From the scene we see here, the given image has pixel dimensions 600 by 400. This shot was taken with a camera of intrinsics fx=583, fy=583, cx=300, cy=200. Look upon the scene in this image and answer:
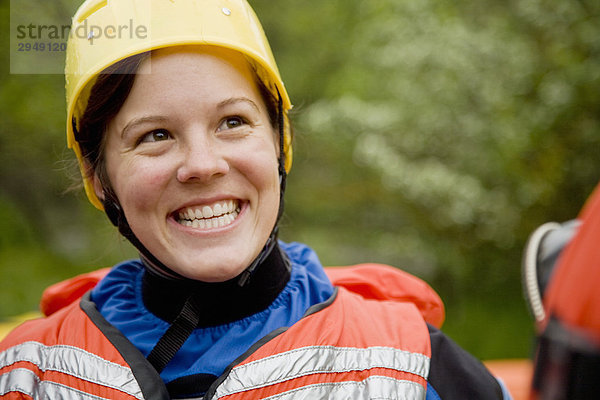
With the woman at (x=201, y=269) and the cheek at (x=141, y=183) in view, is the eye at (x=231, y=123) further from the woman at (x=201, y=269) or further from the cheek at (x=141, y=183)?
the cheek at (x=141, y=183)

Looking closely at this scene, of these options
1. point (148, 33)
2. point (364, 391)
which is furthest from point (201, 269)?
point (148, 33)

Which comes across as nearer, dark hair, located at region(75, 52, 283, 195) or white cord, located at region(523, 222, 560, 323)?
dark hair, located at region(75, 52, 283, 195)

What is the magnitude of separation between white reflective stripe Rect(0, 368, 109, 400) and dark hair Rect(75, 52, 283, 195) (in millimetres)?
557

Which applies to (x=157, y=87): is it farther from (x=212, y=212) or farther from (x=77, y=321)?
(x=77, y=321)

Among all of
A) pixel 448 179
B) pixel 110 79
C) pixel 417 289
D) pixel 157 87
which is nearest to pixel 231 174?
pixel 157 87

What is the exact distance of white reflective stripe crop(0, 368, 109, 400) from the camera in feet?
4.90

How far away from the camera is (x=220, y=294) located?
1.61 m

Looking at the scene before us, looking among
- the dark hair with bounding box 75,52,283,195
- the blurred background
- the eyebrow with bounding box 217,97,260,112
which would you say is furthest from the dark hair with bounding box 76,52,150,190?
the blurred background

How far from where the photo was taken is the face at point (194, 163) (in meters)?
1.51

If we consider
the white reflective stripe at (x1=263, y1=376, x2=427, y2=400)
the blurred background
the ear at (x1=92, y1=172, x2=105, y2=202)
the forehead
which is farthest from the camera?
the blurred background

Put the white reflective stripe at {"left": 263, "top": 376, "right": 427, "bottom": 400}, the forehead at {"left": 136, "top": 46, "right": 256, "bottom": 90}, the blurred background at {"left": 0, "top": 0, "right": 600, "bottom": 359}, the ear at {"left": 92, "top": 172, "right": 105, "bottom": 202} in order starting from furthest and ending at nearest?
the blurred background at {"left": 0, "top": 0, "right": 600, "bottom": 359}, the ear at {"left": 92, "top": 172, "right": 105, "bottom": 202}, the forehead at {"left": 136, "top": 46, "right": 256, "bottom": 90}, the white reflective stripe at {"left": 263, "top": 376, "right": 427, "bottom": 400}

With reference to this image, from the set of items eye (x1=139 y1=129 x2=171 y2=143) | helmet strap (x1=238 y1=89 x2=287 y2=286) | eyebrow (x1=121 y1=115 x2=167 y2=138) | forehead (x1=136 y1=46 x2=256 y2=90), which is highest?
forehead (x1=136 y1=46 x2=256 y2=90)

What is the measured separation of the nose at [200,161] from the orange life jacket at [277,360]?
17.6 inches

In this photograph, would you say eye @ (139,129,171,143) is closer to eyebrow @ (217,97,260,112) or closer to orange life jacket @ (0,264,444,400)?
eyebrow @ (217,97,260,112)
